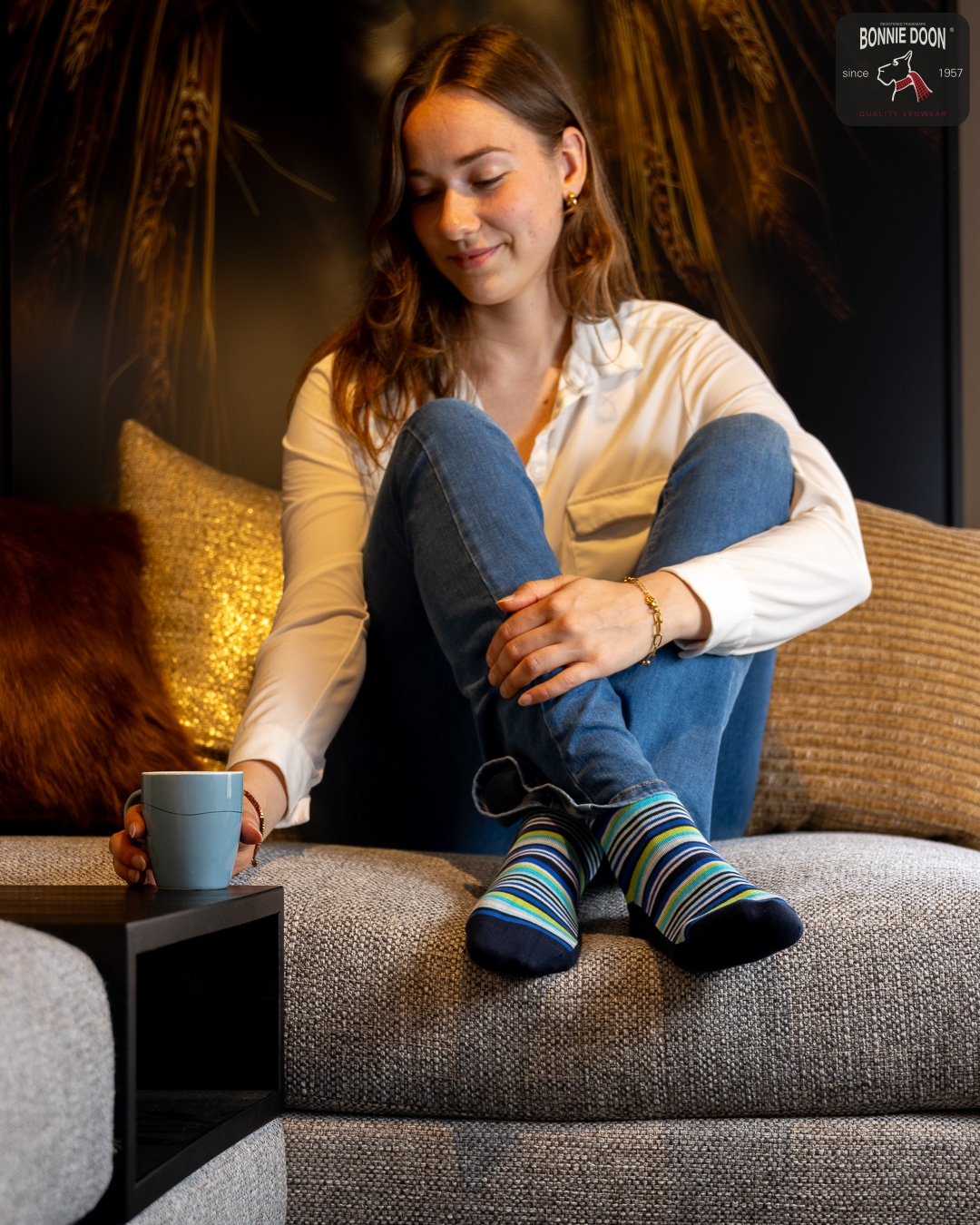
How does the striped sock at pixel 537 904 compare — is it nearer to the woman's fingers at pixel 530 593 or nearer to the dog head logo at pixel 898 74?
the woman's fingers at pixel 530 593

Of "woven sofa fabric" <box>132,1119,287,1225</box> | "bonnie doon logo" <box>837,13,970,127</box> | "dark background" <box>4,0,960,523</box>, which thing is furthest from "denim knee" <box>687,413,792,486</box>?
"bonnie doon logo" <box>837,13,970,127</box>

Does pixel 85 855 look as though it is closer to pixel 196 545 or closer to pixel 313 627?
pixel 313 627

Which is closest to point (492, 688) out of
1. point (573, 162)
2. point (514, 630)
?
point (514, 630)

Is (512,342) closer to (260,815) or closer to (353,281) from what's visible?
(353,281)

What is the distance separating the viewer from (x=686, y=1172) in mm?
788

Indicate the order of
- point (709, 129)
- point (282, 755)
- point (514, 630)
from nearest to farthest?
point (514, 630) < point (282, 755) < point (709, 129)

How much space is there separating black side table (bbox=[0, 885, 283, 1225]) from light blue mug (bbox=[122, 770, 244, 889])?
0.02 meters

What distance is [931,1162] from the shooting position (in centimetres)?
79

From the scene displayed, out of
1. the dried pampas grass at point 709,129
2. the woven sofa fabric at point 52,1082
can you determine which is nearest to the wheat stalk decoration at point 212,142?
the dried pampas grass at point 709,129

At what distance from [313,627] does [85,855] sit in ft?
1.07

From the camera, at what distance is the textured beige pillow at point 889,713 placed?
1.39 m

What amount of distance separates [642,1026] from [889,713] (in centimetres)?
77

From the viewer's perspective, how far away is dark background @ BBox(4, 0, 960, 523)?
2.04 metres

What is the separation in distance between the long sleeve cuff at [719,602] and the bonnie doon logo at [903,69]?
4.64 feet
